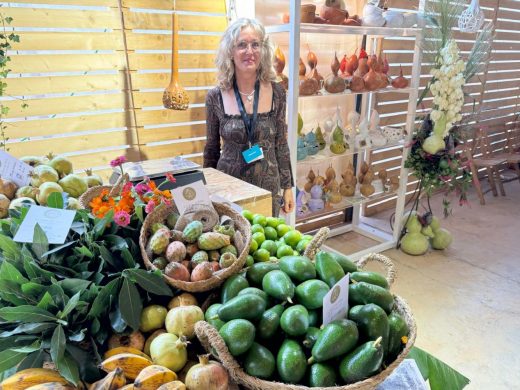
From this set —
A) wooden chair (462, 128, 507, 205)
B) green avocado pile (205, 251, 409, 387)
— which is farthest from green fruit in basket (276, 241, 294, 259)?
wooden chair (462, 128, 507, 205)

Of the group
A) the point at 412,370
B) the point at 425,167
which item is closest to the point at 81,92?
the point at 412,370

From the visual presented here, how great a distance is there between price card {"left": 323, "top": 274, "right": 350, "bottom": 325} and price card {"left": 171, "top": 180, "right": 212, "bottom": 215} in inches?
21.0

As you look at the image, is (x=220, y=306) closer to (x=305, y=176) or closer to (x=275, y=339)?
(x=275, y=339)

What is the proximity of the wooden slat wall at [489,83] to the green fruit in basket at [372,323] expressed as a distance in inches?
134

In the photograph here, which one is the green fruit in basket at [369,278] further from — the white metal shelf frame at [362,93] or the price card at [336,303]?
the white metal shelf frame at [362,93]

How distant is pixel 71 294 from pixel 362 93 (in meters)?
2.71

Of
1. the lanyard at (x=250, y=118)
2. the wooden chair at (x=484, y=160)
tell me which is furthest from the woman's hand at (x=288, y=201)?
the wooden chair at (x=484, y=160)

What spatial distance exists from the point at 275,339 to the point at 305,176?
268 centimetres

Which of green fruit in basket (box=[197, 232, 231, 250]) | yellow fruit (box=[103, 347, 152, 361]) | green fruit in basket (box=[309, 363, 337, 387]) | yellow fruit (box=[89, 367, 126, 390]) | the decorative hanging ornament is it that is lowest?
yellow fruit (box=[103, 347, 152, 361])

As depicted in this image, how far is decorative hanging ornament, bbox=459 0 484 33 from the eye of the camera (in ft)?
9.45

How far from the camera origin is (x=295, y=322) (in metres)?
0.83

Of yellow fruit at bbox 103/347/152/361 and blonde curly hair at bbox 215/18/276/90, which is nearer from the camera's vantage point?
yellow fruit at bbox 103/347/152/361

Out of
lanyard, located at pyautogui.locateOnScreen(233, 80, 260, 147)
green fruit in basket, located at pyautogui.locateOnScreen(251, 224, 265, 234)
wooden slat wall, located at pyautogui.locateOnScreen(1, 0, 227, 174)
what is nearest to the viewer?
green fruit in basket, located at pyautogui.locateOnScreen(251, 224, 265, 234)

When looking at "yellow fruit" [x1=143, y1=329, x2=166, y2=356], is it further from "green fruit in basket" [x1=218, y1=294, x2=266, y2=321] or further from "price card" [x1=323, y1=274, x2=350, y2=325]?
"price card" [x1=323, y1=274, x2=350, y2=325]
